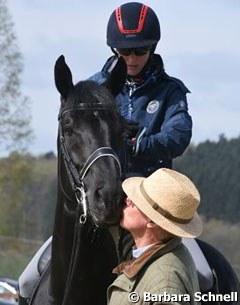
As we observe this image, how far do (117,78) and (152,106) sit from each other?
36 centimetres

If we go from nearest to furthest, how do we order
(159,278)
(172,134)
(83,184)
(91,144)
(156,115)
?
(159,278) < (83,184) < (91,144) < (172,134) < (156,115)

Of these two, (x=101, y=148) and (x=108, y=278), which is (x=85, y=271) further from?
(x=101, y=148)

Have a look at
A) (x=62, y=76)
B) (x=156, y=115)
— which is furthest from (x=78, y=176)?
(x=156, y=115)

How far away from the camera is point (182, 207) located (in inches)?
223

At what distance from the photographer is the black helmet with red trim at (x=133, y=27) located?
8047mm

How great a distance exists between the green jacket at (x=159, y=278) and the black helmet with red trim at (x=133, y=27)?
262 centimetres

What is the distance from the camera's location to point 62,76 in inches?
302

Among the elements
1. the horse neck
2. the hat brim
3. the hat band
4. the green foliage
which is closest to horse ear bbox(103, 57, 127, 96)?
the horse neck

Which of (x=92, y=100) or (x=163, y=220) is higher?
(x=92, y=100)

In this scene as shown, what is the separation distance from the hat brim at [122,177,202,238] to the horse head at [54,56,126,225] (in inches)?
45.3

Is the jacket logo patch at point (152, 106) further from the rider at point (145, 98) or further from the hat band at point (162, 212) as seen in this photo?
the hat band at point (162, 212)

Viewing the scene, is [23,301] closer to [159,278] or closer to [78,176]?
[78,176]

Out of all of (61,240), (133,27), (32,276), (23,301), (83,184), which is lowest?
(23,301)

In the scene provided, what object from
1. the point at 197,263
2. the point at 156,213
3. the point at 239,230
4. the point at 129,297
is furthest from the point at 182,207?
the point at 239,230
